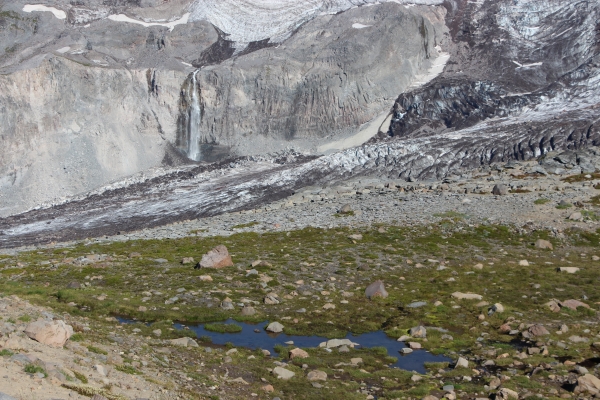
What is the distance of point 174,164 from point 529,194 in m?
79.7

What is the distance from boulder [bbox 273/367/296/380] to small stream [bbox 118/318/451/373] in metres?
2.76

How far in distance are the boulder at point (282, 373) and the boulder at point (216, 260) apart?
1665cm

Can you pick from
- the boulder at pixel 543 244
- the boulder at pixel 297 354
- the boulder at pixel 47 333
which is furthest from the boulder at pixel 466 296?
the boulder at pixel 47 333

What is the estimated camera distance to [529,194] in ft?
180

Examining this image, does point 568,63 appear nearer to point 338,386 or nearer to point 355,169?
point 355,169

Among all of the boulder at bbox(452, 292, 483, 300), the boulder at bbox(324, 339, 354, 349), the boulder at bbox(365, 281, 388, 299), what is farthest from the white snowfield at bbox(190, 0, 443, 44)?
the boulder at bbox(324, 339, 354, 349)

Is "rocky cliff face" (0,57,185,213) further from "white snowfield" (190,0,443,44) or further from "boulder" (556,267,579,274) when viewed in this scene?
"boulder" (556,267,579,274)

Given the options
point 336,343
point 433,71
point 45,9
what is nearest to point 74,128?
point 45,9

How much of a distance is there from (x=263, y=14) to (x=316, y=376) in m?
157

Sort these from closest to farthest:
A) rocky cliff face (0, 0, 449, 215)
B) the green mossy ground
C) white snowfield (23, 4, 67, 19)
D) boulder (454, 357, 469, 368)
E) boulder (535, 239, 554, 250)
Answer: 1. the green mossy ground
2. boulder (454, 357, 469, 368)
3. boulder (535, 239, 554, 250)
4. rocky cliff face (0, 0, 449, 215)
5. white snowfield (23, 4, 67, 19)

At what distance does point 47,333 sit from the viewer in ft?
56.3

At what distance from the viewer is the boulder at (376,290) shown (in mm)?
29422

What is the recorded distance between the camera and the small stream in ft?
70.8

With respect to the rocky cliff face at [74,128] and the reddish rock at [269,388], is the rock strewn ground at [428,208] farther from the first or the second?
the rocky cliff face at [74,128]
